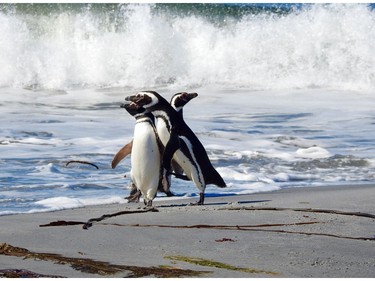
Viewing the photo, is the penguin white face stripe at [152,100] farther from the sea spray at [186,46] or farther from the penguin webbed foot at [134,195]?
the sea spray at [186,46]

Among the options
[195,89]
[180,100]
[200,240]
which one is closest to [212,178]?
[180,100]

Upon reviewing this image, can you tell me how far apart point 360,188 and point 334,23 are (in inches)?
566

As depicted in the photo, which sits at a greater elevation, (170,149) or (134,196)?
(170,149)

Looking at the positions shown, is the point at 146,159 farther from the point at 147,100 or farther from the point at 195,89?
the point at 195,89

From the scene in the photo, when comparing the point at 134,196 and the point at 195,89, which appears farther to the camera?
the point at 195,89

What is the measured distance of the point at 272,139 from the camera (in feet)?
38.0

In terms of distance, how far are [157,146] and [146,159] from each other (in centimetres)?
12

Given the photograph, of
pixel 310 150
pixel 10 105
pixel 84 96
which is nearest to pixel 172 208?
pixel 310 150

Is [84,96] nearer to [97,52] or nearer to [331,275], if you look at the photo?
[97,52]

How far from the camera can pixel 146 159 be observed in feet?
23.1

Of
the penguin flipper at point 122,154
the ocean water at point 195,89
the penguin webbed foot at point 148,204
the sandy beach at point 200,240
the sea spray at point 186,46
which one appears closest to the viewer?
the sandy beach at point 200,240

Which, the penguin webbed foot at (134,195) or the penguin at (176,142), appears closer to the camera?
the penguin at (176,142)

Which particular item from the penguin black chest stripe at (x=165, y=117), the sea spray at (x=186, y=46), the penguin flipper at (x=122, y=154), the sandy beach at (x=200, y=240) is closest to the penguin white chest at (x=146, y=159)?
the penguin black chest stripe at (x=165, y=117)

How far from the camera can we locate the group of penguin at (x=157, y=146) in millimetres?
6980
